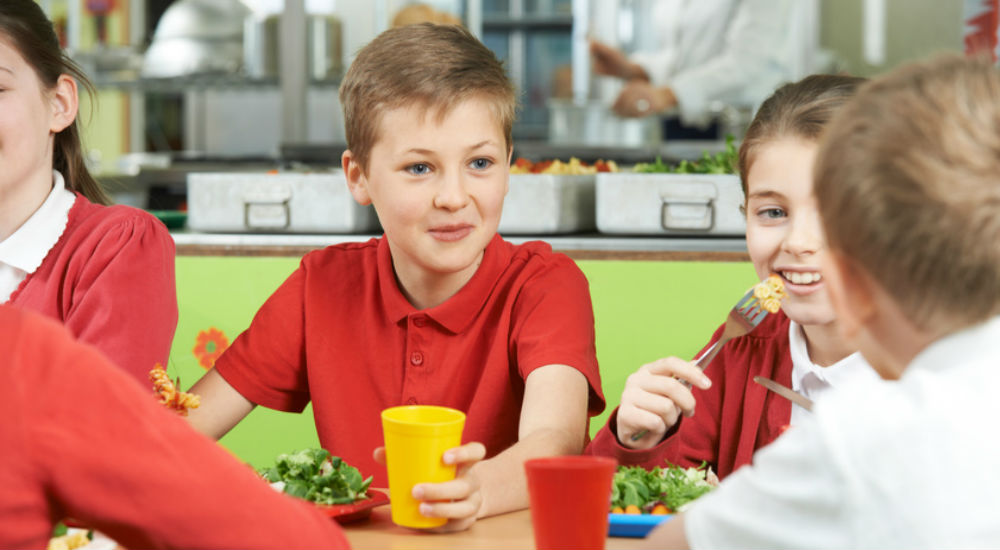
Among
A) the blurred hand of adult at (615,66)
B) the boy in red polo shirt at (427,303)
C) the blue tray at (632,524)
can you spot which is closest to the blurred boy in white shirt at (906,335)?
the blue tray at (632,524)

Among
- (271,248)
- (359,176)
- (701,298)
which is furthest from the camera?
(271,248)

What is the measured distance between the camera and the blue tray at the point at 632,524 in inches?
39.9

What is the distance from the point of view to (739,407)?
146 centimetres

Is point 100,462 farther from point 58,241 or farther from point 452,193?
point 58,241

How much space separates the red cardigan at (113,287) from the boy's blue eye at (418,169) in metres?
0.39

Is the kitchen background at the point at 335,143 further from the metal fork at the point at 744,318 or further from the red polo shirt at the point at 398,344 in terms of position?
the red polo shirt at the point at 398,344

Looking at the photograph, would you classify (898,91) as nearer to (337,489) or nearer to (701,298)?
(337,489)

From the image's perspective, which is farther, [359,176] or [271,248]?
[271,248]

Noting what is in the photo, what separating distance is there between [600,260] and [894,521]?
1449 mm

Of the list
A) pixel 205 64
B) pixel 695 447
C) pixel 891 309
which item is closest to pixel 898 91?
pixel 891 309

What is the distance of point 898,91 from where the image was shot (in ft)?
2.39

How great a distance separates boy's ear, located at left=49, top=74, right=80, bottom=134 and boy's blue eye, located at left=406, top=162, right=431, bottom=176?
0.55 m

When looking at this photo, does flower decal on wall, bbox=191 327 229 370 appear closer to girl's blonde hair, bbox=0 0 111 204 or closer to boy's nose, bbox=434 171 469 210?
girl's blonde hair, bbox=0 0 111 204

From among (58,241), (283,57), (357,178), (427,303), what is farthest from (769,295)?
(283,57)
